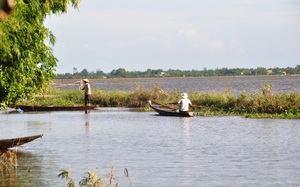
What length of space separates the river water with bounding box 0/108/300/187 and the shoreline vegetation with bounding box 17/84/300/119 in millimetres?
1340

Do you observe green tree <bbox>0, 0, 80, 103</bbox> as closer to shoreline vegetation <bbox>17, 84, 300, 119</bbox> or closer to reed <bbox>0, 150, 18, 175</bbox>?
reed <bbox>0, 150, 18, 175</bbox>

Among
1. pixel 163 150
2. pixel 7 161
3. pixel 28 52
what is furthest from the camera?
pixel 163 150

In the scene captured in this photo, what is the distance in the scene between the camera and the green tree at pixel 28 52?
13.4 metres

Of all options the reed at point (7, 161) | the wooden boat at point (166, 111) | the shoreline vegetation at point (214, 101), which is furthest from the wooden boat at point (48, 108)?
the reed at point (7, 161)

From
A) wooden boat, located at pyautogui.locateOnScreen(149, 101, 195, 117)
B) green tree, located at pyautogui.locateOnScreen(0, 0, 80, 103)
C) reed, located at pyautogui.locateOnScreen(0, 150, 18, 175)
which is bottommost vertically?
wooden boat, located at pyautogui.locateOnScreen(149, 101, 195, 117)

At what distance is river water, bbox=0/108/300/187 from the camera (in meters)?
15.0

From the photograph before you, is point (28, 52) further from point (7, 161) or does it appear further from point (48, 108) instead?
point (48, 108)

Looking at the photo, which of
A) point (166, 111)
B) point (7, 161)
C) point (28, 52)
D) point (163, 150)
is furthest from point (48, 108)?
point (28, 52)

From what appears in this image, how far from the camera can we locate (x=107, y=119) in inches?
1421

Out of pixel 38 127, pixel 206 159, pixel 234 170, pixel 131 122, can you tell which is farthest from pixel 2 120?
pixel 234 170

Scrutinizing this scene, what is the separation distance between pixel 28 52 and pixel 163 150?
827 centimetres

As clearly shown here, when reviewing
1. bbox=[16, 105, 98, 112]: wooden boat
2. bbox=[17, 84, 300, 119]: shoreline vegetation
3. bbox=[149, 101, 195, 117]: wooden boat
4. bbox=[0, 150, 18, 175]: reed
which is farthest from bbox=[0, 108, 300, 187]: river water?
bbox=[16, 105, 98, 112]: wooden boat

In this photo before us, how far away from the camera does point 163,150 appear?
21.4 m

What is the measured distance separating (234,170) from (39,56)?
5.71 m
